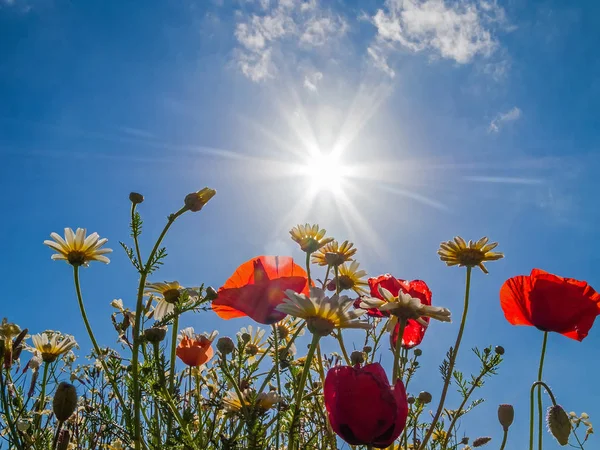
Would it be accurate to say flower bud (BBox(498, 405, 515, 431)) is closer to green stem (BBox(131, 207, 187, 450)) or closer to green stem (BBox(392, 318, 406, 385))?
green stem (BBox(392, 318, 406, 385))

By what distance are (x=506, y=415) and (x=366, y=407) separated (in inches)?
43.9

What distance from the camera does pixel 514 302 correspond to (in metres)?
1.82

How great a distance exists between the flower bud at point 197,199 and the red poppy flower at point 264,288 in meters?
0.25

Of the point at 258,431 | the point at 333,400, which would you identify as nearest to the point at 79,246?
the point at 258,431

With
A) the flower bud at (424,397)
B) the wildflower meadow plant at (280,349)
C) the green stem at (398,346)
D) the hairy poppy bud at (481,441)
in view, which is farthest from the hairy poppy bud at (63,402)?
the hairy poppy bud at (481,441)

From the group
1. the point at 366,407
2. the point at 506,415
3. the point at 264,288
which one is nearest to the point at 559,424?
the point at 506,415

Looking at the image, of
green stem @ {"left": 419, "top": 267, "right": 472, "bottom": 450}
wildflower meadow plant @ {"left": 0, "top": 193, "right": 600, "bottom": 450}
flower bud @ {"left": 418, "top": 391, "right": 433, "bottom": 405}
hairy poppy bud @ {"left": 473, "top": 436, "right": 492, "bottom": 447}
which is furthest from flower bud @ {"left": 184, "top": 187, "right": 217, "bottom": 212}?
hairy poppy bud @ {"left": 473, "top": 436, "right": 492, "bottom": 447}

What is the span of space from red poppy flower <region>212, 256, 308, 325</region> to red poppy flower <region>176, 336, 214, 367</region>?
365mm

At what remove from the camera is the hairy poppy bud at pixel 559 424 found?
161 centimetres

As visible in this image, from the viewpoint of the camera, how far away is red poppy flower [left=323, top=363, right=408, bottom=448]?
1.00m

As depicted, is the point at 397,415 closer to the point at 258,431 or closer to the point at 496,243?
the point at 258,431

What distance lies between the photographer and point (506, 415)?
6.12 feet

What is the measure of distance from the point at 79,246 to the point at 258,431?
3.28 feet

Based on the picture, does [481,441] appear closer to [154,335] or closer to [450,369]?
[450,369]
